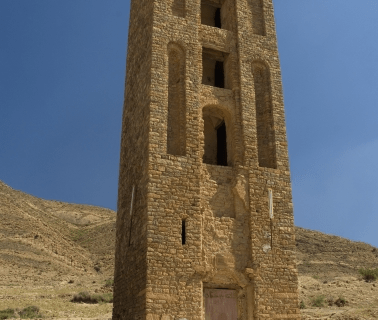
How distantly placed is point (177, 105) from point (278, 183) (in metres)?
3.97

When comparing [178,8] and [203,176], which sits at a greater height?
[178,8]

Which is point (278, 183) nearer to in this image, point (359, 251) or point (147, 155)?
point (147, 155)

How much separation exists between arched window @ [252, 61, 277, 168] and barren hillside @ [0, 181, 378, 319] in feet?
25.8

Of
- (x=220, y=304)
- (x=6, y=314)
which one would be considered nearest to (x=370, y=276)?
(x=220, y=304)

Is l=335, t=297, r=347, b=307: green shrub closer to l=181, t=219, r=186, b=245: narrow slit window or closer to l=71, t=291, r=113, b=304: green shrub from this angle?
l=71, t=291, r=113, b=304: green shrub

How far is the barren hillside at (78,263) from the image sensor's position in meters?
25.0

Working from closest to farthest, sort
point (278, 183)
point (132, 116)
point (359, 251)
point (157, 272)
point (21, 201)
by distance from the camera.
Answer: point (157, 272)
point (278, 183)
point (132, 116)
point (359, 251)
point (21, 201)

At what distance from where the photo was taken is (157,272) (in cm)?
1209

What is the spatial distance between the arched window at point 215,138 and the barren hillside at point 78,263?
8.26 meters

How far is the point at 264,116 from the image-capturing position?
15820mm

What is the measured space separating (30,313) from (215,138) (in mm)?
13001

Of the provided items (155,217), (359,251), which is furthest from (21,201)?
(155,217)

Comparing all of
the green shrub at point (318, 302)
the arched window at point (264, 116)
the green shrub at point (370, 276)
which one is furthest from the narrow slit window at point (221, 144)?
the green shrub at point (370, 276)

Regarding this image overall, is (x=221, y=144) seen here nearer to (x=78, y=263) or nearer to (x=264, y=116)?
(x=264, y=116)
